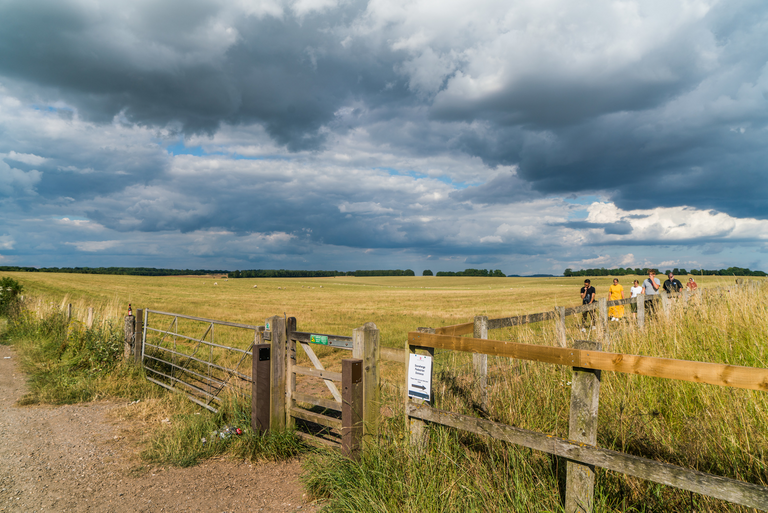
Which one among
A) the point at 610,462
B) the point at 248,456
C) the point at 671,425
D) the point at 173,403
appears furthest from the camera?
the point at 173,403

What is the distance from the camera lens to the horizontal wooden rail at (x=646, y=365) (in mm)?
2365

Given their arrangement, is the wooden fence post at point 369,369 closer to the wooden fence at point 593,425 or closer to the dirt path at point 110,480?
the dirt path at point 110,480

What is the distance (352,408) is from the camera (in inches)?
187

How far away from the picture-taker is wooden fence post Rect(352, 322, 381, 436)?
4844 mm

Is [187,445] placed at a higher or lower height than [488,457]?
lower

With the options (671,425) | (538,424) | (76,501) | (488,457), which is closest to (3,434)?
(76,501)

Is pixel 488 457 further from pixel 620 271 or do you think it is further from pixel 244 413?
pixel 620 271

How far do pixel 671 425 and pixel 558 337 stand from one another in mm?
2973

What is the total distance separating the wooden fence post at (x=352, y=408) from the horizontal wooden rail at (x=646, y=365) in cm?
173

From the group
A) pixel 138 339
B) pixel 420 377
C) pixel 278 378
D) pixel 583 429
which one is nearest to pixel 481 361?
pixel 420 377

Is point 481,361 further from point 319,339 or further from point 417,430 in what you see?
point 417,430

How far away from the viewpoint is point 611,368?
2.72 meters

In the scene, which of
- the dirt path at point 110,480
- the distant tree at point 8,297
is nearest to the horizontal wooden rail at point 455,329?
the dirt path at point 110,480

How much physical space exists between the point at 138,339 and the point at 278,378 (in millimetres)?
6170
